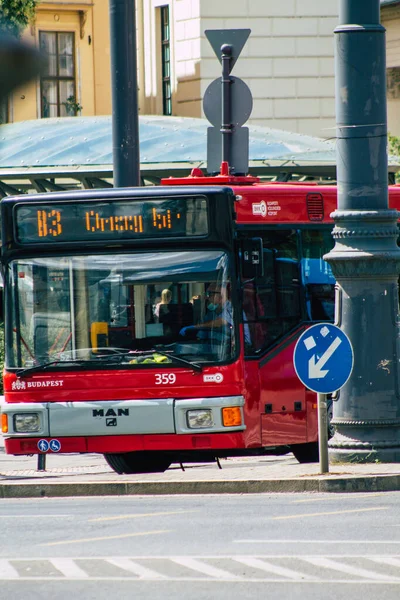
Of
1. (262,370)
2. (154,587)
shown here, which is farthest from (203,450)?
(154,587)

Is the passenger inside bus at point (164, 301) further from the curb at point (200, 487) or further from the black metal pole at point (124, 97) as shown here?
the black metal pole at point (124, 97)

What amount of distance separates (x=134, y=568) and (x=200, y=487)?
469 centimetres

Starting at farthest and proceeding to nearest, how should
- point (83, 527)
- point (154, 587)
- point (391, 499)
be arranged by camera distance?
point (391, 499)
point (83, 527)
point (154, 587)

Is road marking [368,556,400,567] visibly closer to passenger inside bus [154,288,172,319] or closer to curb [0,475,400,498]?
curb [0,475,400,498]

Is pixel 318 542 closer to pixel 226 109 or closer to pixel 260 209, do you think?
pixel 260 209

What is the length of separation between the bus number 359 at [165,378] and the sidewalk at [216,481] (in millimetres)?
877

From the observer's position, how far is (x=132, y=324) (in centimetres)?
1155

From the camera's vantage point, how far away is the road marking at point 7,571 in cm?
631

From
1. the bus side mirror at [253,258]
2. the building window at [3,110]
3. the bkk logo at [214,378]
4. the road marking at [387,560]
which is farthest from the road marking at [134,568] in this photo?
the bus side mirror at [253,258]

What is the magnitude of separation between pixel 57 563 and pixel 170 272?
5.12m

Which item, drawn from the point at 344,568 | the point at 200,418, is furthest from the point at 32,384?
the point at 344,568

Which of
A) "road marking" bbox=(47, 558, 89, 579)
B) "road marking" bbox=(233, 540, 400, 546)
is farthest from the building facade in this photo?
"road marking" bbox=(47, 558, 89, 579)

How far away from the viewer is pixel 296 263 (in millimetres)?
12797

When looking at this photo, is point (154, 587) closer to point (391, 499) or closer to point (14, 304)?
point (391, 499)
